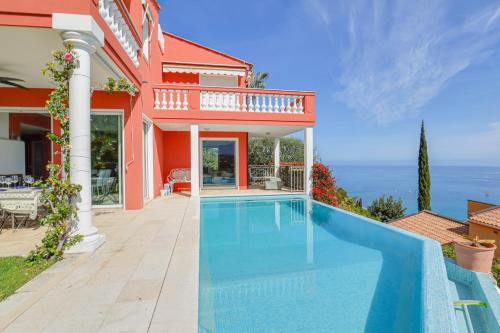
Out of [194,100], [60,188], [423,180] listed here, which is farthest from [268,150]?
[60,188]

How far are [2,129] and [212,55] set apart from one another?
13122 mm

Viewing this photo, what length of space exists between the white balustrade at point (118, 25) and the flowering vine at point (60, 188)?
1.71 m

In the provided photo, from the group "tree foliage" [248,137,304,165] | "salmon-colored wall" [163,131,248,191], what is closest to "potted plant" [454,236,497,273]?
"salmon-colored wall" [163,131,248,191]

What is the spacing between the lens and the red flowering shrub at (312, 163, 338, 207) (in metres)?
12.8

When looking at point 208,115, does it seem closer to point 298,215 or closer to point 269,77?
point 298,215

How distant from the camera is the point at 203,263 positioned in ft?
18.5

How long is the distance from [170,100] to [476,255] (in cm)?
1308

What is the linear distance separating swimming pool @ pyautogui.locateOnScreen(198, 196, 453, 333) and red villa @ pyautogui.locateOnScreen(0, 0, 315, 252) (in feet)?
10.2

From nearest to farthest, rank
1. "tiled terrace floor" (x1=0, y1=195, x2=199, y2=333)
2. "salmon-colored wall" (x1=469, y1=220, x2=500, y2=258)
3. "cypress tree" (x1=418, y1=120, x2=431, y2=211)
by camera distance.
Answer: "tiled terrace floor" (x1=0, y1=195, x2=199, y2=333) → "salmon-colored wall" (x1=469, y1=220, x2=500, y2=258) → "cypress tree" (x1=418, y1=120, x2=431, y2=211)

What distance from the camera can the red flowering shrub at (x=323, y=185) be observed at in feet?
41.9

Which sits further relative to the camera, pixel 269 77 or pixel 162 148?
pixel 269 77

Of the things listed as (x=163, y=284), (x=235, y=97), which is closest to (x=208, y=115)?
(x=235, y=97)

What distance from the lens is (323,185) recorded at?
1305cm

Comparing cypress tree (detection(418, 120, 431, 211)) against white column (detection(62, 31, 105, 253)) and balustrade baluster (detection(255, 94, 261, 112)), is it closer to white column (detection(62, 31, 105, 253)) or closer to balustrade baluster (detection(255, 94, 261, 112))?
balustrade baluster (detection(255, 94, 261, 112))
